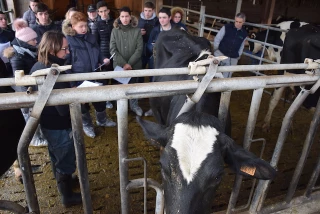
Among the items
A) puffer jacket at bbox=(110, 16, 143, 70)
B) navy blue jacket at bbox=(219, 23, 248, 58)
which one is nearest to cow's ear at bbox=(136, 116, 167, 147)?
puffer jacket at bbox=(110, 16, 143, 70)

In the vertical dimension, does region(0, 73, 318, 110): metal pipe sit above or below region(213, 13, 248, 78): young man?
above

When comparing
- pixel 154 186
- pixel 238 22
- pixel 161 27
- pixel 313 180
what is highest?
pixel 238 22

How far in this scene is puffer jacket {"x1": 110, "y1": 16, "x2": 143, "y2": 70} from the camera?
436cm

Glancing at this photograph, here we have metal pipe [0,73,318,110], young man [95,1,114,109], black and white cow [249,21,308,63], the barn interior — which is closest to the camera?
metal pipe [0,73,318,110]

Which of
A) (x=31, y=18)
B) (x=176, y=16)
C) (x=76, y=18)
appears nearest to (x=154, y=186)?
(x=76, y=18)

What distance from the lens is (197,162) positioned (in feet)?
5.16

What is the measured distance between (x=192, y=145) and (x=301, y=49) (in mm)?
3955

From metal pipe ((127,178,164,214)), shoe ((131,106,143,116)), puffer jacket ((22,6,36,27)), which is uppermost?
puffer jacket ((22,6,36,27))

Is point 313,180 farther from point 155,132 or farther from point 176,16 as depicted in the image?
point 176,16

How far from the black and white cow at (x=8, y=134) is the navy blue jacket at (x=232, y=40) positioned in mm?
4060

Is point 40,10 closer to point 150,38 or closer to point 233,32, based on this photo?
point 150,38

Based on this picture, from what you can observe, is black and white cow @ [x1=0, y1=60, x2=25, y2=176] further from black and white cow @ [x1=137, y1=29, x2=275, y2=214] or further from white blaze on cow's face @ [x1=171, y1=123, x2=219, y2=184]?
white blaze on cow's face @ [x1=171, y1=123, x2=219, y2=184]

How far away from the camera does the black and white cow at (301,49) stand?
434 centimetres

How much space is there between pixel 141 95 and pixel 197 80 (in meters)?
0.38
